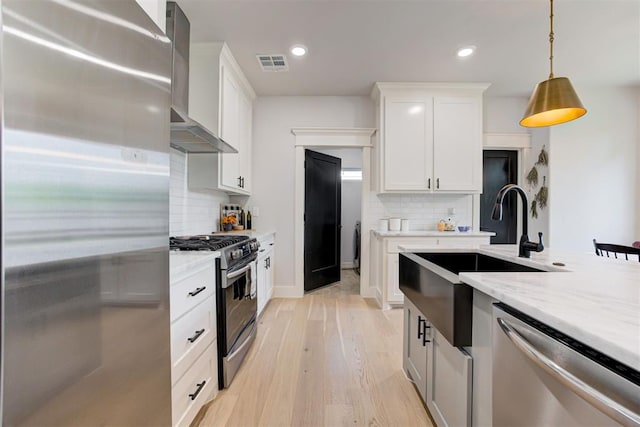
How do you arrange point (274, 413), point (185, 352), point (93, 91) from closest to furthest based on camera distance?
1. point (93, 91)
2. point (185, 352)
3. point (274, 413)

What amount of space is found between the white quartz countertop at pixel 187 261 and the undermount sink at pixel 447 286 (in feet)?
3.74

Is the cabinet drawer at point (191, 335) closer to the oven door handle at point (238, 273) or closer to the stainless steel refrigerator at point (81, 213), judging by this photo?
the oven door handle at point (238, 273)

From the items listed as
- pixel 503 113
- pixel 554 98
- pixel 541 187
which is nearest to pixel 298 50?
pixel 554 98

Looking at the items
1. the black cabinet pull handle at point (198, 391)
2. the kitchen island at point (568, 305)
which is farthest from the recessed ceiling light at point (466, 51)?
the black cabinet pull handle at point (198, 391)

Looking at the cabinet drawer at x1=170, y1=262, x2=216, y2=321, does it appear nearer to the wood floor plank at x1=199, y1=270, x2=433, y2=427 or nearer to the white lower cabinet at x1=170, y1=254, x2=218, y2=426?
the white lower cabinet at x1=170, y1=254, x2=218, y2=426

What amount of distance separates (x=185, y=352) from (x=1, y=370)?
97cm

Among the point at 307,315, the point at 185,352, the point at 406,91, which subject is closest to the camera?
the point at 185,352

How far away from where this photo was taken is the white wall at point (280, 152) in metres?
3.93

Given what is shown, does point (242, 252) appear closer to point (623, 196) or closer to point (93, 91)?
point (93, 91)

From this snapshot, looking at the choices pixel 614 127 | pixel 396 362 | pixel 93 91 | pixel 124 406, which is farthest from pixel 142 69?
pixel 614 127

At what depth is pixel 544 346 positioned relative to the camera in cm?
71

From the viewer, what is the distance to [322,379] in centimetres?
197

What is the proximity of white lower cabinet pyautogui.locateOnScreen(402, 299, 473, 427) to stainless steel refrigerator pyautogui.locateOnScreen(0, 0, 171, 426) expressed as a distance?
113cm

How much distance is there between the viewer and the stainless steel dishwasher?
1.74 feet
